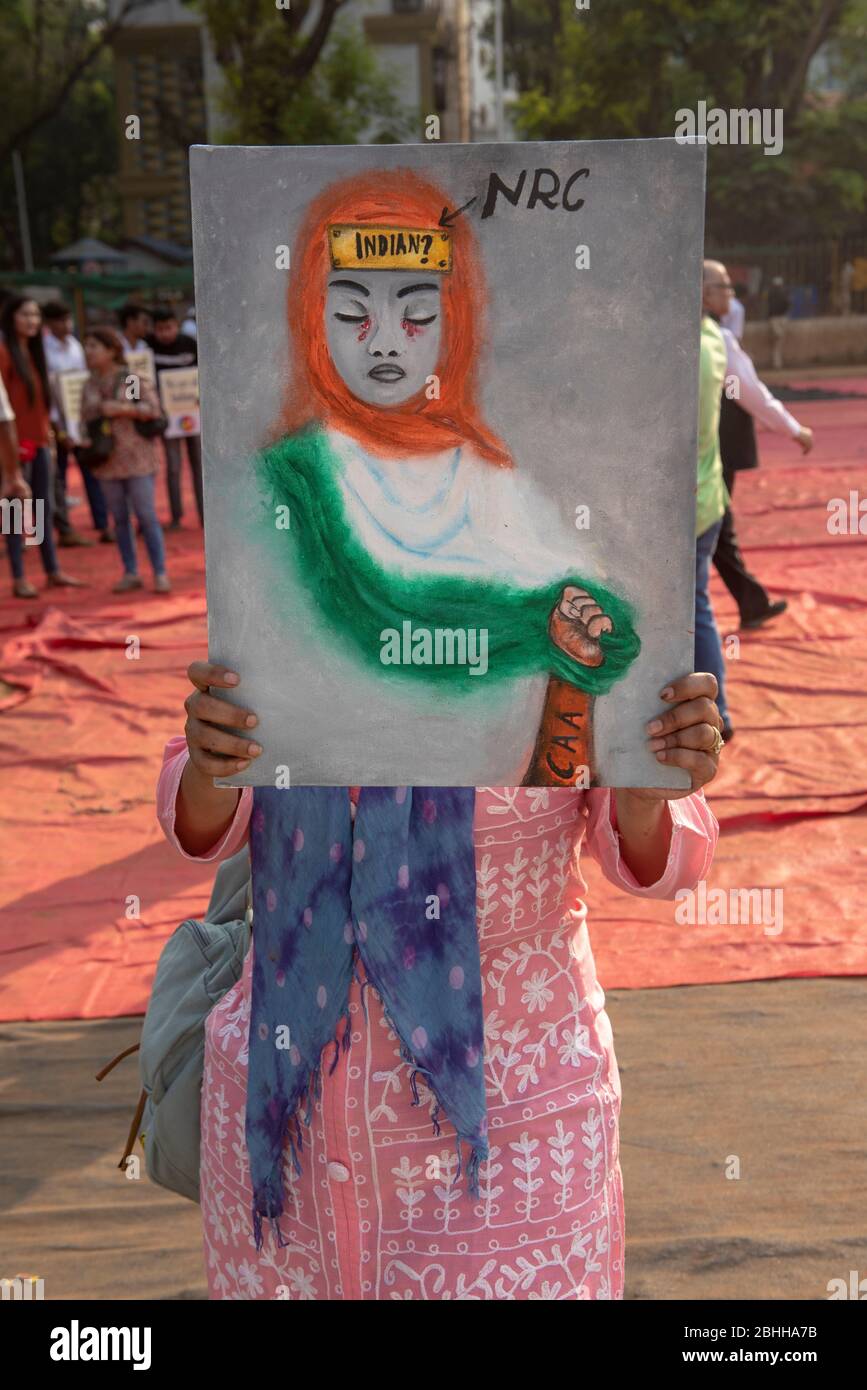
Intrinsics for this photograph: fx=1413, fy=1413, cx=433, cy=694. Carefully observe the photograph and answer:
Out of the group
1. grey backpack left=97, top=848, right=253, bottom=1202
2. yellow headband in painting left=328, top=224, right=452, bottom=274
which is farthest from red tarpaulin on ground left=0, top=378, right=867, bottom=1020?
yellow headband in painting left=328, top=224, right=452, bottom=274

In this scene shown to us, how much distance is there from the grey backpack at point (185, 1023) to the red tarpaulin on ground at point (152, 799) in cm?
218

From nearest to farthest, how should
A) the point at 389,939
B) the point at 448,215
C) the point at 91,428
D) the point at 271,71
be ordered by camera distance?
the point at 448,215, the point at 389,939, the point at 91,428, the point at 271,71

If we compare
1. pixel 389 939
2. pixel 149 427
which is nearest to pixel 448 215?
pixel 389 939

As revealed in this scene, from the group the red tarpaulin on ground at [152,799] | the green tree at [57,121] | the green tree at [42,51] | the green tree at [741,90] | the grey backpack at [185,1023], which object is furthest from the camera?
the green tree at [57,121]

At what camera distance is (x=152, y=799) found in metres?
5.78

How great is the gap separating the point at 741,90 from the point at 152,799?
92.0ft

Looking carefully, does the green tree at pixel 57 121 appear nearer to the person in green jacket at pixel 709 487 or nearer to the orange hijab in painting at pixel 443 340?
the person in green jacket at pixel 709 487

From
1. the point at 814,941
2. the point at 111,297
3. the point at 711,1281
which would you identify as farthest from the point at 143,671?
the point at 111,297

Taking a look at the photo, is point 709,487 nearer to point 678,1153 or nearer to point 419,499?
point 678,1153

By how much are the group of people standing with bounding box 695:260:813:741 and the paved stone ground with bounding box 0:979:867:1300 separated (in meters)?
1.68

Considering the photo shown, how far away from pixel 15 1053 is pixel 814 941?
95.3 inches

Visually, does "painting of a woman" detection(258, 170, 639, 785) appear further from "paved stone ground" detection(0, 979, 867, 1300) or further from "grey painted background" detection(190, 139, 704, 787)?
"paved stone ground" detection(0, 979, 867, 1300)

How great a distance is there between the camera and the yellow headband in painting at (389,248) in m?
1.41

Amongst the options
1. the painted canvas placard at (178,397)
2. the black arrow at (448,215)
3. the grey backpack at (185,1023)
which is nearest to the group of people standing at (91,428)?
the painted canvas placard at (178,397)
